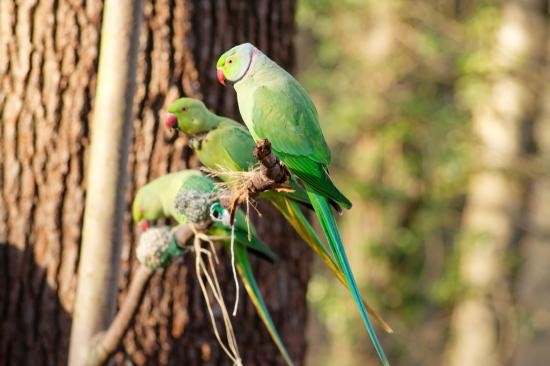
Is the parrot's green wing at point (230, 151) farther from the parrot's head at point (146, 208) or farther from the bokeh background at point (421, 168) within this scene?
the bokeh background at point (421, 168)

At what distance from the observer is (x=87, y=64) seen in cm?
261

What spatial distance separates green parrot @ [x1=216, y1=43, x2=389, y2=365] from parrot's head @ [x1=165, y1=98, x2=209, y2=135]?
182mm

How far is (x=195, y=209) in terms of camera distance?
198 centimetres

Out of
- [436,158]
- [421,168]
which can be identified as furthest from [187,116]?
[421,168]

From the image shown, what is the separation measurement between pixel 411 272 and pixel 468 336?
620 millimetres

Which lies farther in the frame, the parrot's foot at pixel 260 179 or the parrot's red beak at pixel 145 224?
the parrot's red beak at pixel 145 224

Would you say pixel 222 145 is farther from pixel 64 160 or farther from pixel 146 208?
pixel 64 160

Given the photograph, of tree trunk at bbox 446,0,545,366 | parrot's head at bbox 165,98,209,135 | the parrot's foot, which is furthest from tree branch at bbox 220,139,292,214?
tree trunk at bbox 446,0,545,366

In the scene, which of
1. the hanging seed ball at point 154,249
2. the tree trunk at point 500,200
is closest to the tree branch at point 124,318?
the hanging seed ball at point 154,249

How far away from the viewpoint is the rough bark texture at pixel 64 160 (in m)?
2.62

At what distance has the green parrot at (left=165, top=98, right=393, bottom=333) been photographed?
202 centimetres

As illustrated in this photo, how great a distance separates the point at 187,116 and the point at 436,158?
13.1 feet

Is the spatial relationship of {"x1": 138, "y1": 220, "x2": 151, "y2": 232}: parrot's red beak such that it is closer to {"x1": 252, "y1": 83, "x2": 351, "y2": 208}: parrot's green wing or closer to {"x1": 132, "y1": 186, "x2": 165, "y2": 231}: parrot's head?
{"x1": 132, "y1": 186, "x2": 165, "y2": 231}: parrot's head

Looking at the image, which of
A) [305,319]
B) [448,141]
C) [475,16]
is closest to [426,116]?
[448,141]
